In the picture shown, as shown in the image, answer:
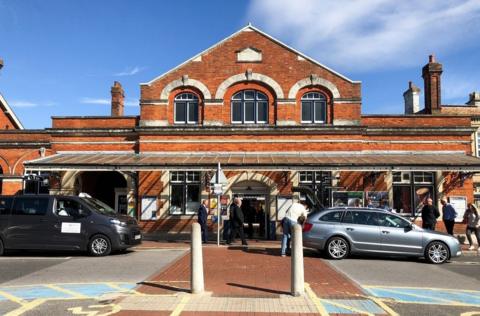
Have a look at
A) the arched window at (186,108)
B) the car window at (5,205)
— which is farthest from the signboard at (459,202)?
the car window at (5,205)

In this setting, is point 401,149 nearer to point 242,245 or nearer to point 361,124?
point 361,124

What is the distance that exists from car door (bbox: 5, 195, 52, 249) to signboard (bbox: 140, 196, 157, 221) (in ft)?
22.7

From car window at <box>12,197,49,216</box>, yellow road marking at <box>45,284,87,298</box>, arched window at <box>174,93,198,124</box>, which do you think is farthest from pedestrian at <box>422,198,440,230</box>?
car window at <box>12,197,49,216</box>

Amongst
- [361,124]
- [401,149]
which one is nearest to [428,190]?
[401,149]

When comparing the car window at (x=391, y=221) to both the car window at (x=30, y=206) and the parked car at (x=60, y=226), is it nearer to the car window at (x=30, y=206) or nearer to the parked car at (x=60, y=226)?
the parked car at (x=60, y=226)

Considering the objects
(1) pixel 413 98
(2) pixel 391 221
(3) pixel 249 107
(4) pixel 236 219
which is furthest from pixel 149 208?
(1) pixel 413 98

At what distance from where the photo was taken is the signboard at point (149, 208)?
20375mm

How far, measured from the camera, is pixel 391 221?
1288 cm

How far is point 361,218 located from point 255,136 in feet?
28.1

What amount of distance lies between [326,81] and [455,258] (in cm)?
998

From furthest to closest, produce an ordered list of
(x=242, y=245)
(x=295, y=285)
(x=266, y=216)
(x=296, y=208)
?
(x=266, y=216), (x=242, y=245), (x=296, y=208), (x=295, y=285)

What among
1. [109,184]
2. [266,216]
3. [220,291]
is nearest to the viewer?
[220,291]

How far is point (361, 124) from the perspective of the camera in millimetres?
20656

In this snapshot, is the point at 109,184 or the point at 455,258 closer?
the point at 455,258
